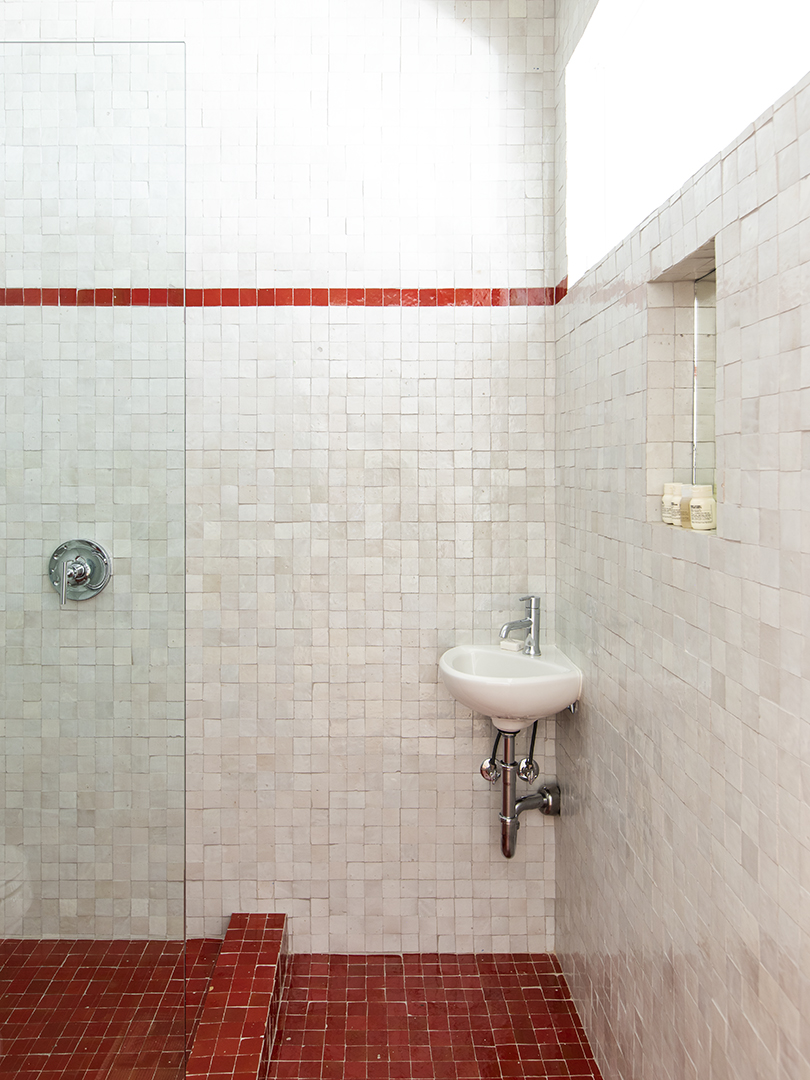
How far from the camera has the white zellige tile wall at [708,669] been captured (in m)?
1.02

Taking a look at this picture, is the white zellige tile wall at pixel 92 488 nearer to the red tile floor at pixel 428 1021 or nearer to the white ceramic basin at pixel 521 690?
the red tile floor at pixel 428 1021

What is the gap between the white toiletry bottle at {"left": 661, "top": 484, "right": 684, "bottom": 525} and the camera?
57.9 inches

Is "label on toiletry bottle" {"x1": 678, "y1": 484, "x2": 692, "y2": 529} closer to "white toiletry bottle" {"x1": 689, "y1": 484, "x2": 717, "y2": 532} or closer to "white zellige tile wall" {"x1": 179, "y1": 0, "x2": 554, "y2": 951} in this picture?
"white toiletry bottle" {"x1": 689, "y1": 484, "x2": 717, "y2": 532}

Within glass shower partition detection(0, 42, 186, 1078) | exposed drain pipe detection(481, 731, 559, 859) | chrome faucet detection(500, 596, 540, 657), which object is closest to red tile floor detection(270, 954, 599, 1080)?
exposed drain pipe detection(481, 731, 559, 859)

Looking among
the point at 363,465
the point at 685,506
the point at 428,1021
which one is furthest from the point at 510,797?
the point at 685,506

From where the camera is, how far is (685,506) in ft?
4.69

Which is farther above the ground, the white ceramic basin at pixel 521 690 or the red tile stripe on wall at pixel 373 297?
the red tile stripe on wall at pixel 373 297

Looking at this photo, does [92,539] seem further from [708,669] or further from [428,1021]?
[428,1021]

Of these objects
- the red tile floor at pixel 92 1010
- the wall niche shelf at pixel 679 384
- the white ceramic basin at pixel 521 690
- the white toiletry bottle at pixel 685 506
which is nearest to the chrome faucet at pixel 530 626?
the white ceramic basin at pixel 521 690

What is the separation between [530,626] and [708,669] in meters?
0.99

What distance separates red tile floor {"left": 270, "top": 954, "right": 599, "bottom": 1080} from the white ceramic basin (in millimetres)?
745

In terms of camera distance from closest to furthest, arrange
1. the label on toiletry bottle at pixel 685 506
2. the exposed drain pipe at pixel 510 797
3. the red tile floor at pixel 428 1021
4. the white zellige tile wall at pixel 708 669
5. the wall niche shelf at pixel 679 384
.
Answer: the white zellige tile wall at pixel 708 669
the label on toiletry bottle at pixel 685 506
the wall niche shelf at pixel 679 384
the red tile floor at pixel 428 1021
the exposed drain pipe at pixel 510 797

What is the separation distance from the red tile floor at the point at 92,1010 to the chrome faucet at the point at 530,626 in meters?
1.16

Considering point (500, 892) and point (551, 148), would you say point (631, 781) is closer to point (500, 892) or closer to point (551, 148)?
point (500, 892)
